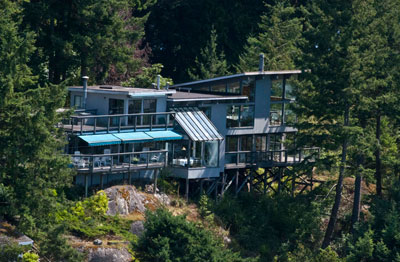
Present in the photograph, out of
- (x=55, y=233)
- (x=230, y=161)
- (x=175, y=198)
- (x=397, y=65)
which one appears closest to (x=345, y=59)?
(x=397, y=65)

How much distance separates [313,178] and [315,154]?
7786 millimetres

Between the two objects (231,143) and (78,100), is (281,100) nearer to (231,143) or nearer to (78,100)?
(231,143)

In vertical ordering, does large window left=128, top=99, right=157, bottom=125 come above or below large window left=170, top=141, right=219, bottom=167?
above

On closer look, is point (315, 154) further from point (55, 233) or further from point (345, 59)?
point (55, 233)

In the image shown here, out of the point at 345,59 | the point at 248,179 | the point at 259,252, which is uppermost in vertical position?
the point at 345,59

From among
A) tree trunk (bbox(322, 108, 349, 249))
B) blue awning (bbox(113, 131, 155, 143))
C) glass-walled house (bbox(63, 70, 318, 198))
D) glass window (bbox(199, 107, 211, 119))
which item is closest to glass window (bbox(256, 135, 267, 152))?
glass-walled house (bbox(63, 70, 318, 198))

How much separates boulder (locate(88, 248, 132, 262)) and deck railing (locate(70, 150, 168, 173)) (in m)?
4.83

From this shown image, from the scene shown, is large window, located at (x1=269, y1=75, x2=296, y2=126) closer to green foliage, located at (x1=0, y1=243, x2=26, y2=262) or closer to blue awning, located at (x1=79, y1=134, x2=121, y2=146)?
blue awning, located at (x1=79, y1=134, x2=121, y2=146)

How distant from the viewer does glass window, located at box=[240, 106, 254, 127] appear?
54938 millimetres

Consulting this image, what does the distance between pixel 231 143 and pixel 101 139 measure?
10.3 metres

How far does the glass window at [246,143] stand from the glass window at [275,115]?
1839 mm

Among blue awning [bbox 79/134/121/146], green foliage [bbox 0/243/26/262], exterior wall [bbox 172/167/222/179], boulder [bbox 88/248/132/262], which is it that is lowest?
boulder [bbox 88/248/132/262]

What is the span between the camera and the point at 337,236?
55.1 metres

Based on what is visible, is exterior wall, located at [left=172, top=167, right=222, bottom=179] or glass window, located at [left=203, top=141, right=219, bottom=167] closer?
exterior wall, located at [left=172, top=167, right=222, bottom=179]
